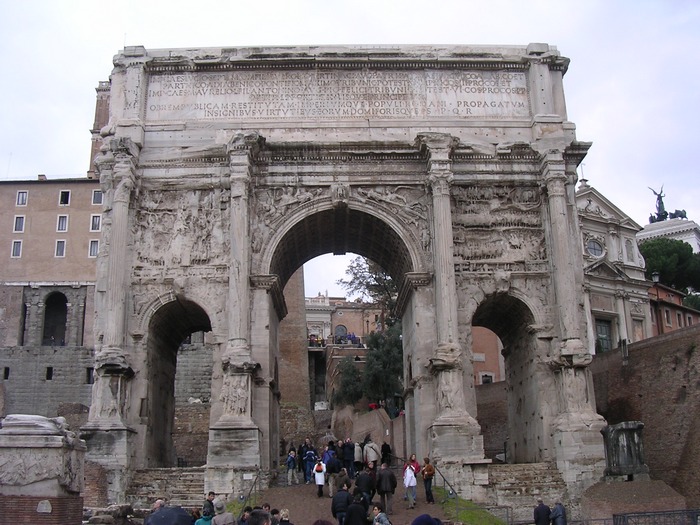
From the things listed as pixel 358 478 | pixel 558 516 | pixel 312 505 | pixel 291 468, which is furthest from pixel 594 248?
pixel 358 478

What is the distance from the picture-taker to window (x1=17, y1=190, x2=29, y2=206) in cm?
5356

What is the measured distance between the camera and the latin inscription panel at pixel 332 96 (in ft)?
77.7

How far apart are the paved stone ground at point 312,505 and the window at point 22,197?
39.4 meters

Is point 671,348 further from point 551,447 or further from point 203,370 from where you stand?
point 203,370

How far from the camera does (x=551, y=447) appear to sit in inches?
825

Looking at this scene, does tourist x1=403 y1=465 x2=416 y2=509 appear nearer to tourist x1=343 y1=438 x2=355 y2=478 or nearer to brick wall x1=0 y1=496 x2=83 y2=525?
tourist x1=343 y1=438 x2=355 y2=478

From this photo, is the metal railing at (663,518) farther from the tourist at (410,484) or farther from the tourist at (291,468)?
the tourist at (291,468)

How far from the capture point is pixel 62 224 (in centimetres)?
5316

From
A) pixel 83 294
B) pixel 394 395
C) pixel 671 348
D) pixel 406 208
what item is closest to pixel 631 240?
pixel 394 395

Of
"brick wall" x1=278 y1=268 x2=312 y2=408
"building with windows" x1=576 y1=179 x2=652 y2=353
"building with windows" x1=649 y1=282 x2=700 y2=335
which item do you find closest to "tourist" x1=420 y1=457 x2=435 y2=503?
"building with windows" x1=576 y1=179 x2=652 y2=353

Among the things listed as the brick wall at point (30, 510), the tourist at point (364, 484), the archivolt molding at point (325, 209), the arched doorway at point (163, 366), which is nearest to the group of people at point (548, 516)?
the tourist at point (364, 484)

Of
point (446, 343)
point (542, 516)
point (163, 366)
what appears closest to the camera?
point (542, 516)

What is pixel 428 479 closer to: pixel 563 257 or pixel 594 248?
pixel 563 257

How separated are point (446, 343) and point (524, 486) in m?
3.82
